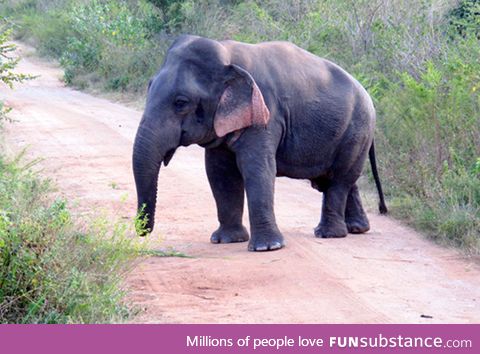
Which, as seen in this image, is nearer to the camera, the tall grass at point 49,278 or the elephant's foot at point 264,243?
the tall grass at point 49,278

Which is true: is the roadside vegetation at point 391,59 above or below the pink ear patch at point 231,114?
Result: below

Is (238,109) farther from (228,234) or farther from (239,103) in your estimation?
(228,234)

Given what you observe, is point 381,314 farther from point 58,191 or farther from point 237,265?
point 58,191

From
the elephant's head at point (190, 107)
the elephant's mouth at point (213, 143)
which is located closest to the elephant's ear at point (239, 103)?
Answer: the elephant's head at point (190, 107)

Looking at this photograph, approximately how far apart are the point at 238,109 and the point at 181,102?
0.52 metres

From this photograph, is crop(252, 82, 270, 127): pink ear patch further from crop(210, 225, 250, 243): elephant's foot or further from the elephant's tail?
the elephant's tail

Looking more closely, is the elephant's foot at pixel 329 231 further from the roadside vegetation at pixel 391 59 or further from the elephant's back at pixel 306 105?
the roadside vegetation at pixel 391 59

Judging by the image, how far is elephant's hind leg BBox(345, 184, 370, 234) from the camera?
985 cm

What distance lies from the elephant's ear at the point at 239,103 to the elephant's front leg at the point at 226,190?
0.52 metres

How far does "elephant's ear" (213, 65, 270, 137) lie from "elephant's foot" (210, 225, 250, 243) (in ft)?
3.46

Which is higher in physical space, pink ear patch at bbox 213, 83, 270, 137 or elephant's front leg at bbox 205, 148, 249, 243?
pink ear patch at bbox 213, 83, 270, 137

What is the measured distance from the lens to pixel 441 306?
277 inches

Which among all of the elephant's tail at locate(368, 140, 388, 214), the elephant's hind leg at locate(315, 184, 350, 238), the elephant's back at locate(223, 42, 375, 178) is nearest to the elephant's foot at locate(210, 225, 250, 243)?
the elephant's back at locate(223, 42, 375, 178)

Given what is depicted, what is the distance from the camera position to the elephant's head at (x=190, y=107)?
27.0 feet
